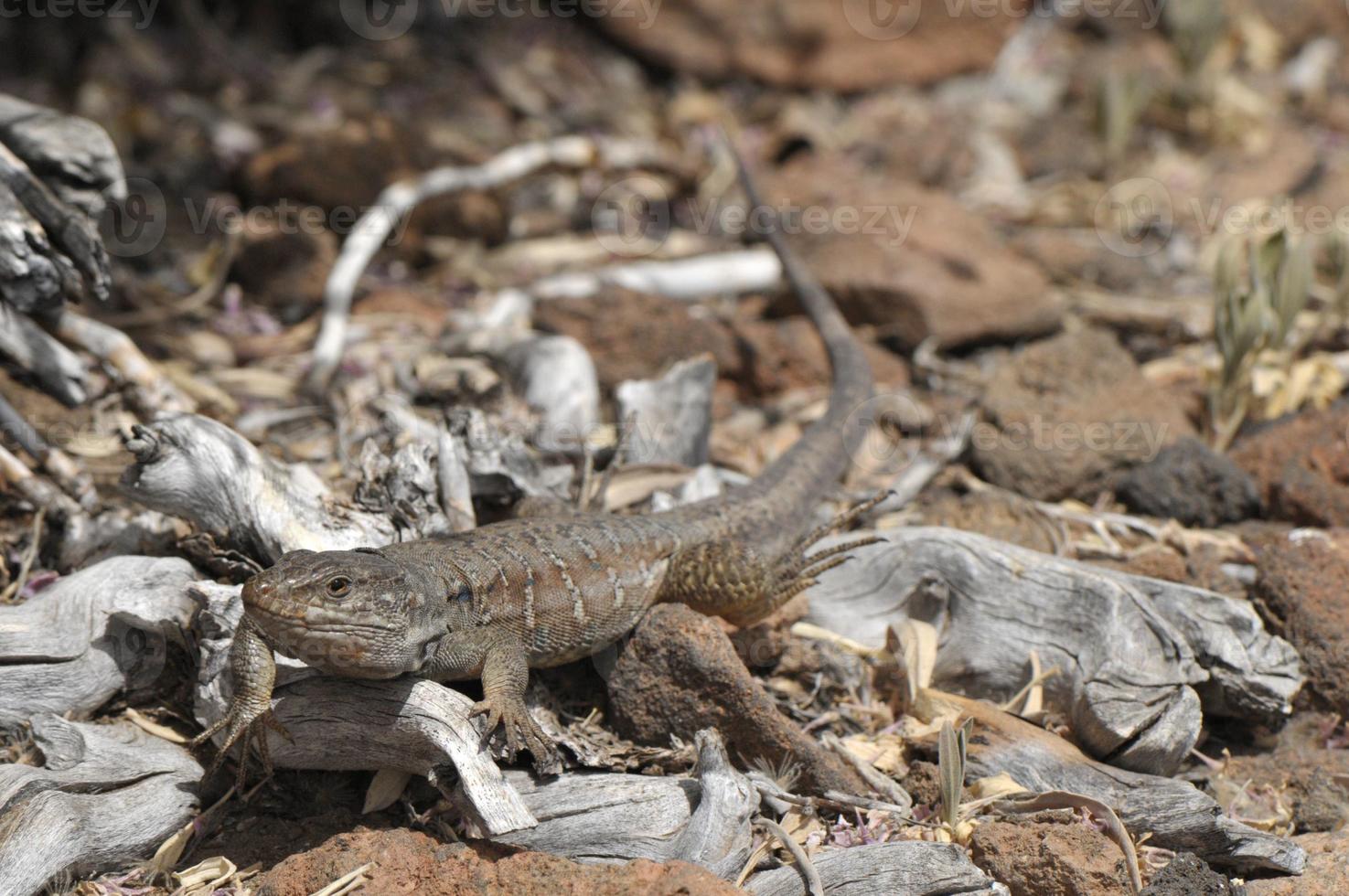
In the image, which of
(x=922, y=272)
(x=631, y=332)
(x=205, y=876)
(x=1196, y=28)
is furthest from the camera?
(x=1196, y=28)

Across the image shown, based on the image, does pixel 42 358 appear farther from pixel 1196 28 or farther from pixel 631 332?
pixel 1196 28

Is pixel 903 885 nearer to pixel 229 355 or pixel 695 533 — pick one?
pixel 695 533

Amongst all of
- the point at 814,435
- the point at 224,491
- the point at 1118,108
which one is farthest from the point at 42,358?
the point at 1118,108

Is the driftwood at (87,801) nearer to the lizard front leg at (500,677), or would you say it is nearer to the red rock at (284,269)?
the lizard front leg at (500,677)

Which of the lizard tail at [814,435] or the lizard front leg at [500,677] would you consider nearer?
the lizard front leg at [500,677]

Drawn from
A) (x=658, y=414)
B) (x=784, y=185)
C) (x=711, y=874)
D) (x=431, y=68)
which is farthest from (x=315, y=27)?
(x=711, y=874)

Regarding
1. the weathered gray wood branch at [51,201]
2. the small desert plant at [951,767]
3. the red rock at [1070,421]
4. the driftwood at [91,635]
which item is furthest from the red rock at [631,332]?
the small desert plant at [951,767]
